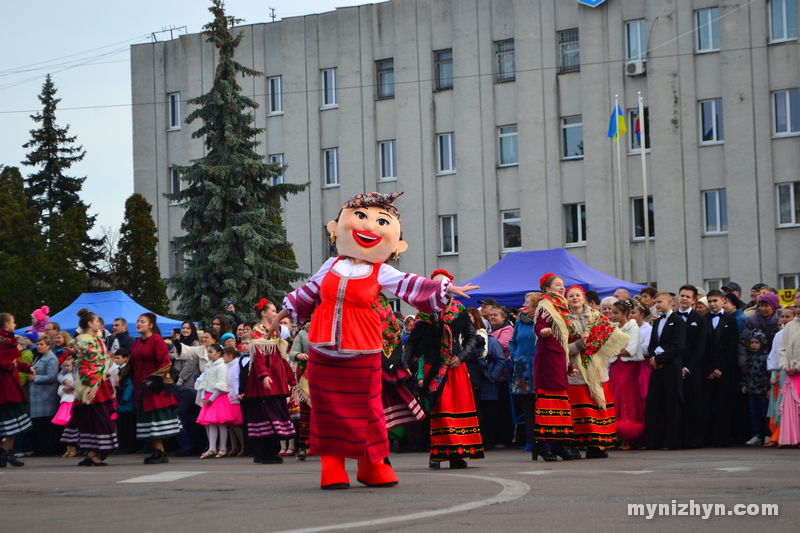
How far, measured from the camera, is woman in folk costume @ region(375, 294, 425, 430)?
981 cm

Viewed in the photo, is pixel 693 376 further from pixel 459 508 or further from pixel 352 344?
pixel 459 508

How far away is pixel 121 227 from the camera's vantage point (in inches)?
1564

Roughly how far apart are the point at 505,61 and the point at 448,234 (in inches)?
239

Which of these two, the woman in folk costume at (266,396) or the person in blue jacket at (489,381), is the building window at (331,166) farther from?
the woman in folk costume at (266,396)

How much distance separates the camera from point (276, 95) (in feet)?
129

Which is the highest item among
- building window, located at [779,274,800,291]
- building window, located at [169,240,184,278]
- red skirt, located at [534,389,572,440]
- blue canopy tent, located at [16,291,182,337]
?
building window, located at [169,240,184,278]

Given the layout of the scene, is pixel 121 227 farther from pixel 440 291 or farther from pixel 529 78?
pixel 440 291

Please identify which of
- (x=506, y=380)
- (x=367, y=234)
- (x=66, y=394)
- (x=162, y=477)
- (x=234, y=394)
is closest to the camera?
(x=367, y=234)

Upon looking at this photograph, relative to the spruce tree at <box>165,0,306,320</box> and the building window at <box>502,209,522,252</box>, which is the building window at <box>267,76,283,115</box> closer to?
the spruce tree at <box>165,0,306,320</box>

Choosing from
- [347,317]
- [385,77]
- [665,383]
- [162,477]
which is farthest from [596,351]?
[385,77]

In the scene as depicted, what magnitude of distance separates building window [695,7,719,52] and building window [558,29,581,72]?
3.76 meters

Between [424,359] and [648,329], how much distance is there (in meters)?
4.65

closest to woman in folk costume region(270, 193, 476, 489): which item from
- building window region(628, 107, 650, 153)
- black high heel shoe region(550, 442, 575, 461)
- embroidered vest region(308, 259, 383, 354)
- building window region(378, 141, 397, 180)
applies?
embroidered vest region(308, 259, 383, 354)

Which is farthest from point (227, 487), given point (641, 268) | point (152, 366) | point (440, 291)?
point (641, 268)
